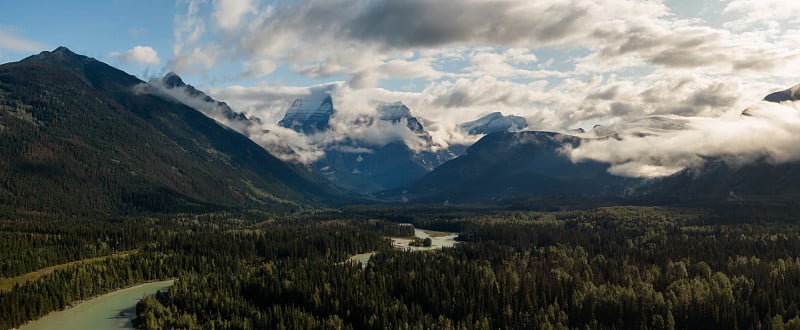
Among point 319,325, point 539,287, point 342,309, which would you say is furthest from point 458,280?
point 319,325

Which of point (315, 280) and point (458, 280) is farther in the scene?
point (315, 280)

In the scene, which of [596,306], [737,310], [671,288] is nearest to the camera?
[737,310]

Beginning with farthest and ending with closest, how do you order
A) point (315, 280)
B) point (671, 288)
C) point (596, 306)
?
1. point (315, 280)
2. point (671, 288)
3. point (596, 306)

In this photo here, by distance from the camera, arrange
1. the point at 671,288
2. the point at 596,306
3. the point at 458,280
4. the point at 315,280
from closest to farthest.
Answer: the point at 596,306 < the point at 671,288 < the point at 458,280 < the point at 315,280

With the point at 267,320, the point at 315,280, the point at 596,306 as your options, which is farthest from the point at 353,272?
the point at 596,306

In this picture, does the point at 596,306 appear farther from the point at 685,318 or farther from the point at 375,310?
the point at 375,310

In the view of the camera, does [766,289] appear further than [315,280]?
No

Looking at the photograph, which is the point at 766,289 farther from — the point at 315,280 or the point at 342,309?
the point at 315,280

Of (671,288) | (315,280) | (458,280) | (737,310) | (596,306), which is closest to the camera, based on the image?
(737,310)

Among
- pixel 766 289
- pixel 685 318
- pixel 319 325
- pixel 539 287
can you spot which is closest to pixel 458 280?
pixel 539 287
